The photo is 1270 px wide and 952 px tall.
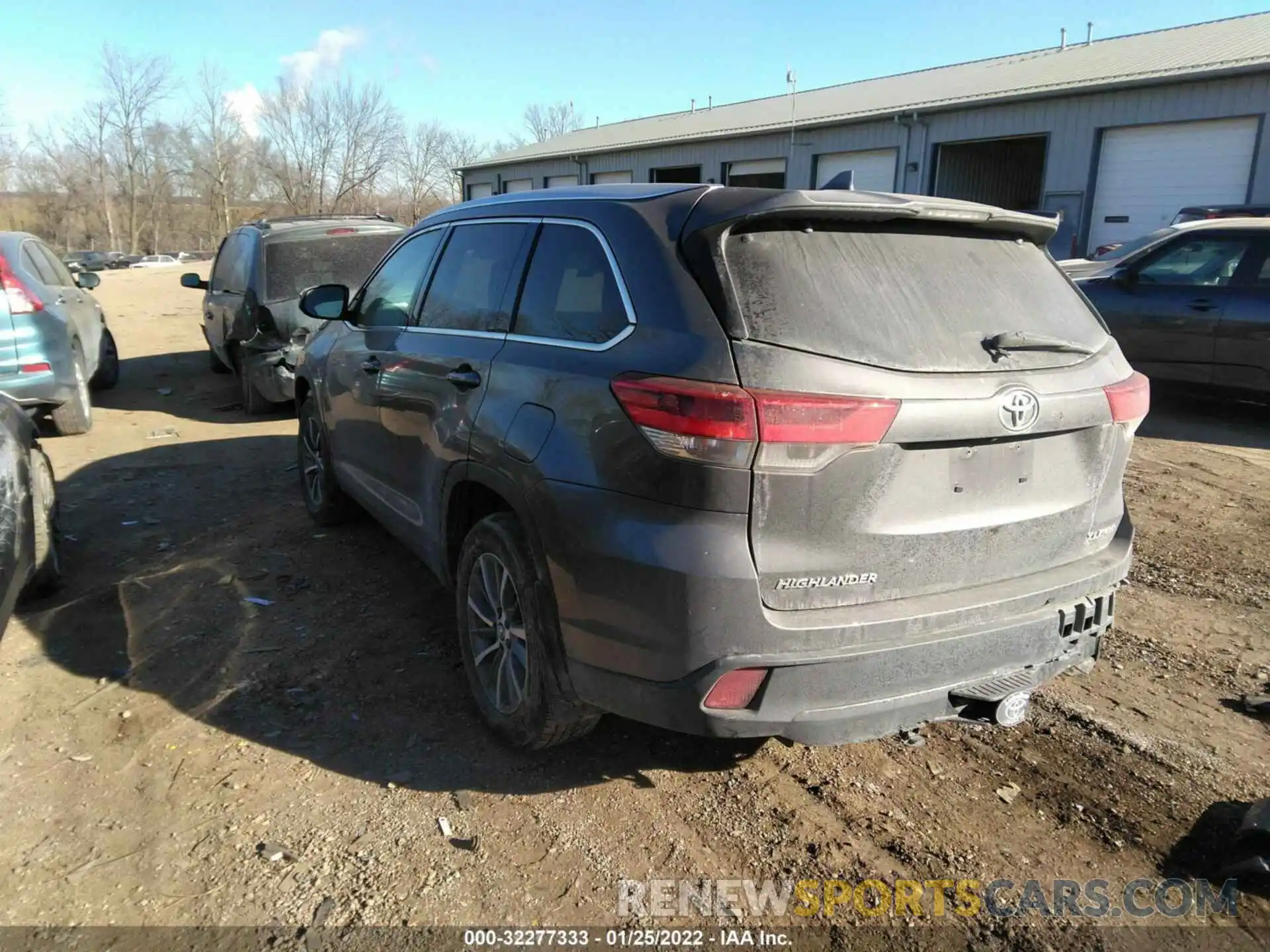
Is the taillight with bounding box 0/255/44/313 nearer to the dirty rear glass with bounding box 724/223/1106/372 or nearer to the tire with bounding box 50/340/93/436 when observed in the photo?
the tire with bounding box 50/340/93/436

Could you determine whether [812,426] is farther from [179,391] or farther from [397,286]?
[179,391]

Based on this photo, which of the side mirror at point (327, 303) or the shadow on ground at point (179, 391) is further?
the shadow on ground at point (179, 391)

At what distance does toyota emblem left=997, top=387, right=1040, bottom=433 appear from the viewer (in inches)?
101

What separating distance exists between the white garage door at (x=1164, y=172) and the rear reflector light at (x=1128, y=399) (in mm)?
16516

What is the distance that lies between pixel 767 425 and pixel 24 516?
3.74 metres

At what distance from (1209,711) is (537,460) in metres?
2.75

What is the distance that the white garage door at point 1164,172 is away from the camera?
16.3 metres

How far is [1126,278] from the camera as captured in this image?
29.1 ft

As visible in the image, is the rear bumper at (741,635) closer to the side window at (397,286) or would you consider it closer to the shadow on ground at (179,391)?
the side window at (397,286)

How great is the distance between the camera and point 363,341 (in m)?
4.58

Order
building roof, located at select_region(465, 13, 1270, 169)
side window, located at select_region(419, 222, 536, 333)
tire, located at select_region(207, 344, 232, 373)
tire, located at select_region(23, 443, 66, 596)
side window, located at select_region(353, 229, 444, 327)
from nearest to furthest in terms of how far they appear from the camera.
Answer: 1. side window, located at select_region(419, 222, 536, 333)
2. side window, located at select_region(353, 229, 444, 327)
3. tire, located at select_region(23, 443, 66, 596)
4. tire, located at select_region(207, 344, 232, 373)
5. building roof, located at select_region(465, 13, 1270, 169)

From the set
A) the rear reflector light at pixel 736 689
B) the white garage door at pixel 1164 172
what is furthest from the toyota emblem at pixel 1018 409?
the white garage door at pixel 1164 172

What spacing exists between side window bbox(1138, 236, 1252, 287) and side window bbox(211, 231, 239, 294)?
9187 mm

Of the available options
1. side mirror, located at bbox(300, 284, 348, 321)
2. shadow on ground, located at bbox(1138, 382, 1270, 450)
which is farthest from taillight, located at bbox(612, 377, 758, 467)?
shadow on ground, located at bbox(1138, 382, 1270, 450)
